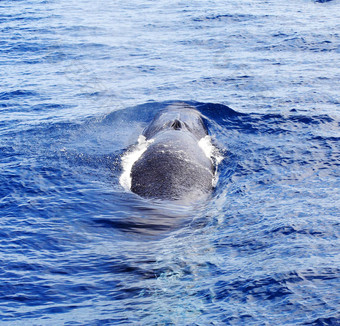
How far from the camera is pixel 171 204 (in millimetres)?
10617


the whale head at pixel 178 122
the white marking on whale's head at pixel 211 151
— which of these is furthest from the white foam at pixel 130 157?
the white marking on whale's head at pixel 211 151

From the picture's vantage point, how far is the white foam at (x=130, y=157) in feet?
40.4

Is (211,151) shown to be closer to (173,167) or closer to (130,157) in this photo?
(130,157)

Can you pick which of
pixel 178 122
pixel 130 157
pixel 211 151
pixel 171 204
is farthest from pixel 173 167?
pixel 178 122

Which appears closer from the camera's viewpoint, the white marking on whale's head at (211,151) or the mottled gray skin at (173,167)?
the mottled gray skin at (173,167)

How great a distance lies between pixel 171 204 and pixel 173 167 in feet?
4.66

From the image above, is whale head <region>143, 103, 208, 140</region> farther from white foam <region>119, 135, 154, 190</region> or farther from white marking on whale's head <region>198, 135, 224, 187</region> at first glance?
white foam <region>119, 135, 154, 190</region>

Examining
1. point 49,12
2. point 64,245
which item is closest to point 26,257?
point 64,245

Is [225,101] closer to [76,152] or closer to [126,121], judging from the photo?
[126,121]

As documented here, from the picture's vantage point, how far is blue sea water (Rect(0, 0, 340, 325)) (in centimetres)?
785

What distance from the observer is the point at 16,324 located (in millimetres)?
7375

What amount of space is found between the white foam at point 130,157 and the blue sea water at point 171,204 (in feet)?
0.79

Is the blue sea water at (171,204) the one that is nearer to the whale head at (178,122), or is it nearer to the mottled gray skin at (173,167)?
the mottled gray skin at (173,167)

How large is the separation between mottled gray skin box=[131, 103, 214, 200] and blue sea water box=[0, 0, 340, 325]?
0.44 meters
